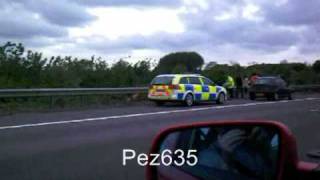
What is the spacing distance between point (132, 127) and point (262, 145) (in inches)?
481

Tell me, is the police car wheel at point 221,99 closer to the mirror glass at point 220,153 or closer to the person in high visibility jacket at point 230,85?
the person in high visibility jacket at point 230,85

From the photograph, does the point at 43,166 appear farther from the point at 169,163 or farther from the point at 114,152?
the point at 169,163

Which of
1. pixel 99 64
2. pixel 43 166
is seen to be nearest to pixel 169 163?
pixel 43 166

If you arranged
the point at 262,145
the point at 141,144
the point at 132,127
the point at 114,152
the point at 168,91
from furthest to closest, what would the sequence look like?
the point at 168,91, the point at 132,127, the point at 141,144, the point at 114,152, the point at 262,145

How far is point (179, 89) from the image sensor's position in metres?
26.3

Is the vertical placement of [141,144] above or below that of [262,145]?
below

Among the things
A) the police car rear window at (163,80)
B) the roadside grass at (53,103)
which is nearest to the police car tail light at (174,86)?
the police car rear window at (163,80)

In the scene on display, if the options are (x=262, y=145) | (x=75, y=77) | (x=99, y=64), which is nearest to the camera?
(x=262, y=145)

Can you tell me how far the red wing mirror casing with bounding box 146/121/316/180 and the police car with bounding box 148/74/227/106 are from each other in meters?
22.5

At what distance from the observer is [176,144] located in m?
3.73

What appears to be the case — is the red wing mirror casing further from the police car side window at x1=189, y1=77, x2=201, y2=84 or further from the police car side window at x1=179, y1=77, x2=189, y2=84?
the police car side window at x1=189, y1=77, x2=201, y2=84

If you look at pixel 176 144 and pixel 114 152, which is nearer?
pixel 176 144

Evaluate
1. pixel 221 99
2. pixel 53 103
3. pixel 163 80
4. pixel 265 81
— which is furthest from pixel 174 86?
Answer: pixel 265 81

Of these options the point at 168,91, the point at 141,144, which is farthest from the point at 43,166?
the point at 168,91
